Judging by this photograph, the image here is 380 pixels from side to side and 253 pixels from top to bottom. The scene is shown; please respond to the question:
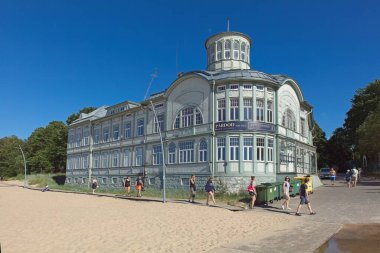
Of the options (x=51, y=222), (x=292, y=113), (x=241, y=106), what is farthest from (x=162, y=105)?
(x=51, y=222)

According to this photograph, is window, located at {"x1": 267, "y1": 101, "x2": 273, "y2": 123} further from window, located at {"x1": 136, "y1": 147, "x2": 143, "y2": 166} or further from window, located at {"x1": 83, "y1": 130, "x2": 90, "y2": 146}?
window, located at {"x1": 83, "y1": 130, "x2": 90, "y2": 146}

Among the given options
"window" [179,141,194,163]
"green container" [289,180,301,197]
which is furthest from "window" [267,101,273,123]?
"window" [179,141,194,163]

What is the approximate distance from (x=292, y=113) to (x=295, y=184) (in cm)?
1107

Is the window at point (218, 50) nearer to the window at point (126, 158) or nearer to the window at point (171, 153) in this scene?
the window at point (171, 153)

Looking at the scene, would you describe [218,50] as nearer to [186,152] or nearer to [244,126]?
[244,126]

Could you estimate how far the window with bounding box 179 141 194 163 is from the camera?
107ft

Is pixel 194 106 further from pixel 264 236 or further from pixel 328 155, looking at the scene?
pixel 328 155

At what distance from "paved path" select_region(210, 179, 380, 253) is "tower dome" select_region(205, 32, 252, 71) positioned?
52.2ft

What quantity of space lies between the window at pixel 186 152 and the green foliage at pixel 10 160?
69.3 m

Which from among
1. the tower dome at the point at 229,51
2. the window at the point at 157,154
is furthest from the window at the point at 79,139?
the tower dome at the point at 229,51

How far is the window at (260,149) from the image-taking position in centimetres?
2961

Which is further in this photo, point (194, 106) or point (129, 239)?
point (194, 106)

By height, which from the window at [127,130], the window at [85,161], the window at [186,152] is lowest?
the window at [85,161]

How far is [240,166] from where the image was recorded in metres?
29.1
